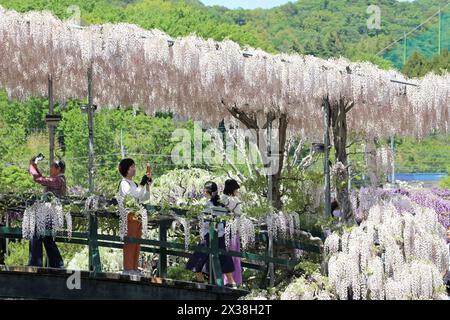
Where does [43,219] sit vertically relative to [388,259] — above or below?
above

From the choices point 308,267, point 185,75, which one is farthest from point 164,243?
point 185,75

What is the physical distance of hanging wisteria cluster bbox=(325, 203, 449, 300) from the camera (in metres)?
13.4

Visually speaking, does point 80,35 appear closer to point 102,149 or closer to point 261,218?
point 261,218

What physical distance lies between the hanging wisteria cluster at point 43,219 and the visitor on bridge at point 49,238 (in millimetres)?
105

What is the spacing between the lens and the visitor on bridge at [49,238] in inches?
515

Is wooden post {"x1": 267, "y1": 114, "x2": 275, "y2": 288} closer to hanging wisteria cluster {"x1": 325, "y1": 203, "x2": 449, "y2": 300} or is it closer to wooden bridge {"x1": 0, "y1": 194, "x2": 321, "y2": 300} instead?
wooden bridge {"x1": 0, "y1": 194, "x2": 321, "y2": 300}

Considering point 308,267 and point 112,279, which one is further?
point 308,267

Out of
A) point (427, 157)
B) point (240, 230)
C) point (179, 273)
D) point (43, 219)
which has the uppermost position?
point (427, 157)

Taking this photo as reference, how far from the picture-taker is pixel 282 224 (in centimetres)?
1384

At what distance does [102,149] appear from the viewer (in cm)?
4225

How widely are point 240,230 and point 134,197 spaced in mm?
1206

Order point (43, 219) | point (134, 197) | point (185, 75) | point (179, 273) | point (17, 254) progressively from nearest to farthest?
point (43, 219) → point (134, 197) → point (185, 75) → point (179, 273) → point (17, 254)

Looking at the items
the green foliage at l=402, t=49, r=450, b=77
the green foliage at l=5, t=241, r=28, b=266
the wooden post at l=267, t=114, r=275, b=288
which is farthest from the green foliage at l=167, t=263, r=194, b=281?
the green foliage at l=402, t=49, r=450, b=77

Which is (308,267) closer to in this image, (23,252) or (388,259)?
(388,259)
